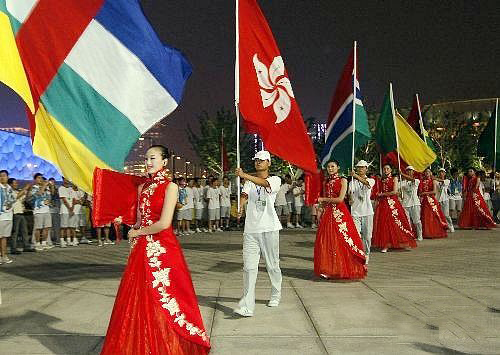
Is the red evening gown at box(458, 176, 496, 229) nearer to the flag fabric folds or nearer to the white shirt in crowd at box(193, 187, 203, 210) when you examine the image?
the flag fabric folds

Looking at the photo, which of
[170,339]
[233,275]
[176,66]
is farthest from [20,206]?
[170,339]

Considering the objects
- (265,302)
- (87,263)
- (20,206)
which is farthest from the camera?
(20,206)

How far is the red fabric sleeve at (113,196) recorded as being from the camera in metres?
4.30

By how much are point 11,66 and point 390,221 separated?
987 cm

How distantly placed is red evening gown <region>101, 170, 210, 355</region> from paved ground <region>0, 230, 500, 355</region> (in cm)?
74

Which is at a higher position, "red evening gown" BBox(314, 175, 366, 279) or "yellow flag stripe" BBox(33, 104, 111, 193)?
"yellow flag stripe" BBox(33, 104, 111, 193)

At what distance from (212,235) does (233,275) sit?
8312mm

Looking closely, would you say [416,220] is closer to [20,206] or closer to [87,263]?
[87,263]

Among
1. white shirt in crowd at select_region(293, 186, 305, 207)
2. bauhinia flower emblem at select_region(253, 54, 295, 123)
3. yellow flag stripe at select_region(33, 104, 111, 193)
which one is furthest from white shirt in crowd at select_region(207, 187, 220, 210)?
yellow flag stripe at select_region(33, 104, 111, 193)

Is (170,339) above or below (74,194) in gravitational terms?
below

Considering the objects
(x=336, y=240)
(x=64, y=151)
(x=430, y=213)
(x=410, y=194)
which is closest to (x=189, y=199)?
(x=410, y=194)

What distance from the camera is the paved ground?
5.22 m

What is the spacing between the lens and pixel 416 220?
1480cm

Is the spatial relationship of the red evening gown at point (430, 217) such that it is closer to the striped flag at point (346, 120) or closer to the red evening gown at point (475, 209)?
the red evening gown at point (475, 209)
